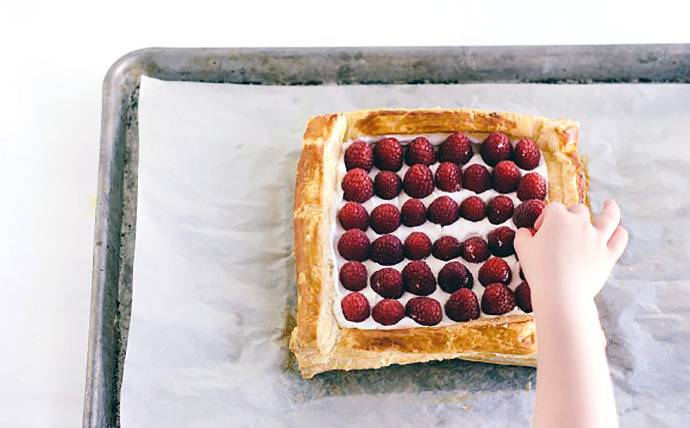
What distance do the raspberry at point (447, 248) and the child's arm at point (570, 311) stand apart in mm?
242

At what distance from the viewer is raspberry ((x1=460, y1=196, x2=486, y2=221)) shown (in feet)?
6.18

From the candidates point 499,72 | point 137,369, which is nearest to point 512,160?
point 499,72

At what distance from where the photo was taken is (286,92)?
2.14m

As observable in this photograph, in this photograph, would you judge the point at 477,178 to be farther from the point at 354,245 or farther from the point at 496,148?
the point at 354,245

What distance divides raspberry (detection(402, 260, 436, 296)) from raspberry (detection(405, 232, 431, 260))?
0.02 m

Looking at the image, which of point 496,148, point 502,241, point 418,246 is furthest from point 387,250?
point 496,148

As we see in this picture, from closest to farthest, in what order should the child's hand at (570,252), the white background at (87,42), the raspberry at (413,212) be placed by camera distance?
the child's hand at (570,252), the raspberry at (413,212), the white background at (87,42)

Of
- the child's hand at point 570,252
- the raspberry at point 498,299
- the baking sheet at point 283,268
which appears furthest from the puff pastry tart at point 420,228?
the child's hand at point 570,252

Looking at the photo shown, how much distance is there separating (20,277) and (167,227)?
540mm

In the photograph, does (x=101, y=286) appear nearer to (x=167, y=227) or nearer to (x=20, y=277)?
(x=167, y=227)

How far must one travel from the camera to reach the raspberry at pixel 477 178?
191 cm

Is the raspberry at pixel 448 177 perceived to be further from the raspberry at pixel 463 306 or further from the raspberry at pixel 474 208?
the raspberry at pixel 463 306

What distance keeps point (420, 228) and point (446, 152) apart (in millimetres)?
216

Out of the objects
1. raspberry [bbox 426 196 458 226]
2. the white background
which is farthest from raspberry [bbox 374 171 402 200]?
the white background
